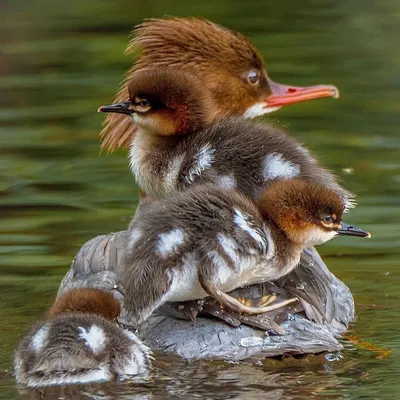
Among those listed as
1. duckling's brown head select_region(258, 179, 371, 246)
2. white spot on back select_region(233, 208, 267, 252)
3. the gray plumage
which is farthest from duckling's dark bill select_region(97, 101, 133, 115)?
white spot on back select_region(233, 208, 267, 252)

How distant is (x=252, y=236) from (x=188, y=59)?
1751 mm

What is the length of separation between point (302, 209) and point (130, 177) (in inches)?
116

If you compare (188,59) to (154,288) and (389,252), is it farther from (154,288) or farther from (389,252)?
(154,288)

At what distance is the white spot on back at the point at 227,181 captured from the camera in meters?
6.15

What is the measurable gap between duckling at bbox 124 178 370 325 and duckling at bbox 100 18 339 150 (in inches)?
51.4

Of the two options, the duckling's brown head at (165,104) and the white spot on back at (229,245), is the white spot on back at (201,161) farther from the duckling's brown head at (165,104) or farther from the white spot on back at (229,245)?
the white spot on back at (229,245)

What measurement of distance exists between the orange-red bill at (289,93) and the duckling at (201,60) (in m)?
0.20

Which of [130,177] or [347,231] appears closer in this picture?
[347,231]

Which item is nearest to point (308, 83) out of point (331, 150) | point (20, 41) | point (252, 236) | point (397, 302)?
point (331, 150)

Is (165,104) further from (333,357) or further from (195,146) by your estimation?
(333,357)

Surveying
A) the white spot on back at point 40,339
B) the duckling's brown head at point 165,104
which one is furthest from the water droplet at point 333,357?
the duckling's brown head at point 165,104

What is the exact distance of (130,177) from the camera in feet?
28.7

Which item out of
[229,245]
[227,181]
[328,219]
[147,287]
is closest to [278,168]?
[227,181]

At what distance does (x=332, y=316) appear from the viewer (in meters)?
6.38
